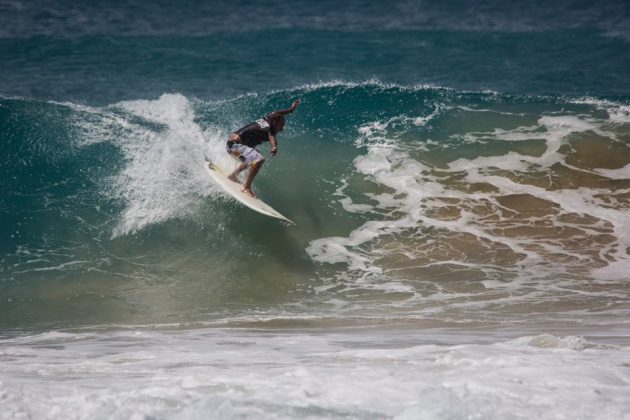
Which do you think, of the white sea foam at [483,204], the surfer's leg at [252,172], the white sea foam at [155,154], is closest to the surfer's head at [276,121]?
the surfer's leg at [252,172]

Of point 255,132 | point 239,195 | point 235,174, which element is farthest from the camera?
point 235,174

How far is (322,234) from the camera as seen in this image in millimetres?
11297

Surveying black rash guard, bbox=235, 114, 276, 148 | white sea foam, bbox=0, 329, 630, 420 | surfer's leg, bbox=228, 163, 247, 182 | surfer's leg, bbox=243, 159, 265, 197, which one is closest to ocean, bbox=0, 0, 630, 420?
white sea foam, bbox=0, 329, 630, 420

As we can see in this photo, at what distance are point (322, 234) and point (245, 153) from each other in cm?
194

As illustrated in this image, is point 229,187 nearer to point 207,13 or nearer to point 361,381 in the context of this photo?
point 361,381

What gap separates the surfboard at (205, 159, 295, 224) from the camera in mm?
10867

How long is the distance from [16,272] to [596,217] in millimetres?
9539

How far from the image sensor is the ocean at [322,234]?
4824mm

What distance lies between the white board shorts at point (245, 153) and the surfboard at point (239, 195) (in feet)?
2.08

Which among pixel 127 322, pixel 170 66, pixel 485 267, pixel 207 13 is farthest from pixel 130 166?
pixel 207 13

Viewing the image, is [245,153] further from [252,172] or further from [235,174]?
[235,174]

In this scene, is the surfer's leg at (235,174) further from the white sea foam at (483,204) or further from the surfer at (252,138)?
the white sea foam at (483,204)

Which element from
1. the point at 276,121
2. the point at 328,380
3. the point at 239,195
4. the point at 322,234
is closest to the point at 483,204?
the point at 322,234

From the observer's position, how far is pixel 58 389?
15.7 feet
